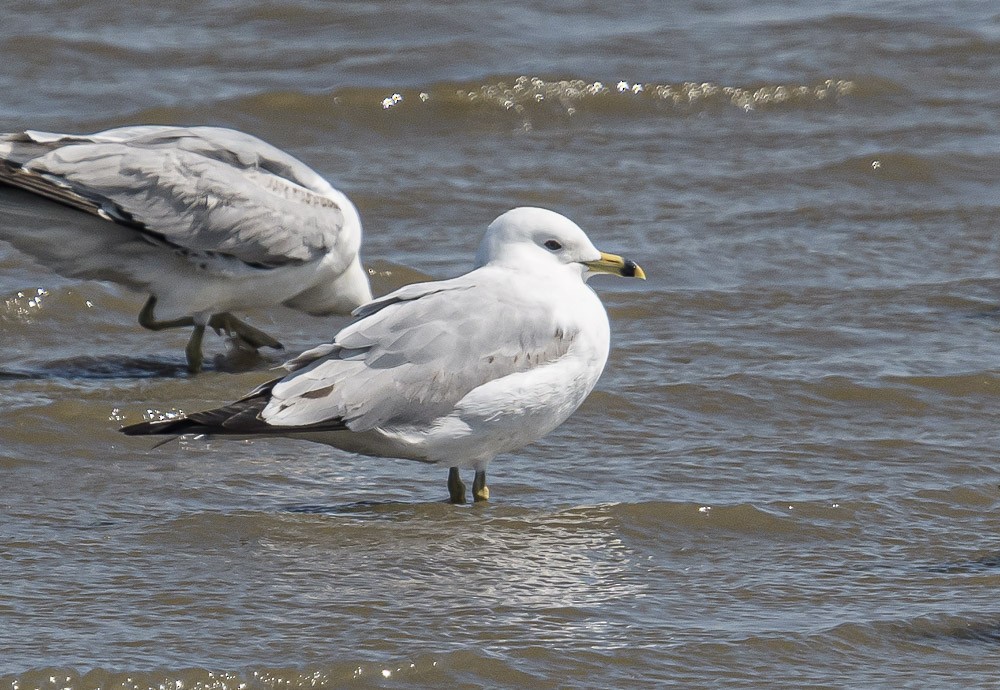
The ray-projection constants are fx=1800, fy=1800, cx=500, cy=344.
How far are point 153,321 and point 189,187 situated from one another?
0.65m

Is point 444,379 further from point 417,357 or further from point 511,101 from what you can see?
point 511,101

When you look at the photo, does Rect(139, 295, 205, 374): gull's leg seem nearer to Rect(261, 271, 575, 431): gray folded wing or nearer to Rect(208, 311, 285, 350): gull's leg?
Rect(208, 311, 285, 350): gull's leg

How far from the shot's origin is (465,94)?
37.9 feet

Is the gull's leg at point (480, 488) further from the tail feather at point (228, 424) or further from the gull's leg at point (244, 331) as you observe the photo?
the gull's leg at point (244, 331)

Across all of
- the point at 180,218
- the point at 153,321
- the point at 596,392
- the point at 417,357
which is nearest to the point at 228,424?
the point at 417,357

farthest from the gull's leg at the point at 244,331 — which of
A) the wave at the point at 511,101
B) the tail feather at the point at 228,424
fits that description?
the wave at the point at 511,101

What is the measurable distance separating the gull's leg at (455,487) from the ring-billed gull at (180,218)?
6.45ft

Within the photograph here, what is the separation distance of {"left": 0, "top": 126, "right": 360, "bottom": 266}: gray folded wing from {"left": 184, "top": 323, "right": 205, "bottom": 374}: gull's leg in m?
0.40

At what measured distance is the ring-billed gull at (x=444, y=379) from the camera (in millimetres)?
5184

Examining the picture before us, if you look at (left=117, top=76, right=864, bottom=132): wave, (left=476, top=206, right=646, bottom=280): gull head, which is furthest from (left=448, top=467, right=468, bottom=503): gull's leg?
(left=117, top=76, right=864, bottom=132): wave

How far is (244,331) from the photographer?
752 cm

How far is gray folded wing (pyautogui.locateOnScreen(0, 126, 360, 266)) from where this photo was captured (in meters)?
7.02

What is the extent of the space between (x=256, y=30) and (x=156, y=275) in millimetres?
6255

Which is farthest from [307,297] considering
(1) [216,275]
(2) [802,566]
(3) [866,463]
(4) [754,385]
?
(2) [802,566]
